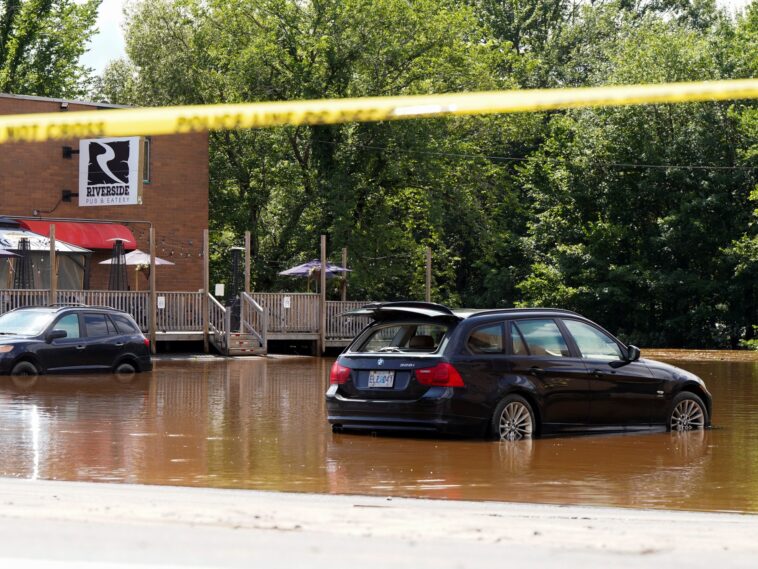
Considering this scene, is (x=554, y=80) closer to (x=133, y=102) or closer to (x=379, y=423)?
(x=133, y=102)

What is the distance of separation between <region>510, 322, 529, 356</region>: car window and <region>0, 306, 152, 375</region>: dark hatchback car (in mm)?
12876

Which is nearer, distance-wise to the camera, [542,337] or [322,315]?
[542,337]

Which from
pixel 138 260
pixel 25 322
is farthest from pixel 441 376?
pixel 138 260

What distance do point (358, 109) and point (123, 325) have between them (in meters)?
21.9

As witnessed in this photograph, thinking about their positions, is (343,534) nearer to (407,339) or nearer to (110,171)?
(407,339)

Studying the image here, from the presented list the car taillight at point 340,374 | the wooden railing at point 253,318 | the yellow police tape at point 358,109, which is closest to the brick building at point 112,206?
the wooden railing at point 253,318

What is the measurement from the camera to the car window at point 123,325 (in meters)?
27.2

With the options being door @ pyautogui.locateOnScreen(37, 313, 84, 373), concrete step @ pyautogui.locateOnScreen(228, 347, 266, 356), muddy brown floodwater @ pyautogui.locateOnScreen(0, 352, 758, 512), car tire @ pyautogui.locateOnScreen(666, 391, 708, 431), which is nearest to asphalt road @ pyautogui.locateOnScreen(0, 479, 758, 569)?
muddy brown floodwater @ pyautogui.locateOnScreen(0, 352, 758, 512)

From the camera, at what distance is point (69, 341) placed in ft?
84.8

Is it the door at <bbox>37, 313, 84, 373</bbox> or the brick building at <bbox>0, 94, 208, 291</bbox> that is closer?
the door at <bbox>37, 313, 84, 373</bbox>

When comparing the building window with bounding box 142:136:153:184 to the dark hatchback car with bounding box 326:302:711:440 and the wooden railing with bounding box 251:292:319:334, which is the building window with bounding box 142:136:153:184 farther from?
the dark hatchback car with bounding box 326:302:711:440

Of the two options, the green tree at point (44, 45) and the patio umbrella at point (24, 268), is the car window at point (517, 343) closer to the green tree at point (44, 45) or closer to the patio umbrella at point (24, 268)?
the patio umbrella at point (24, 268)

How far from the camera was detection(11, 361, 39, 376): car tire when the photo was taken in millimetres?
24859

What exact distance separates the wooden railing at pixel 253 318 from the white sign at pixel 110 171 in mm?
4594
